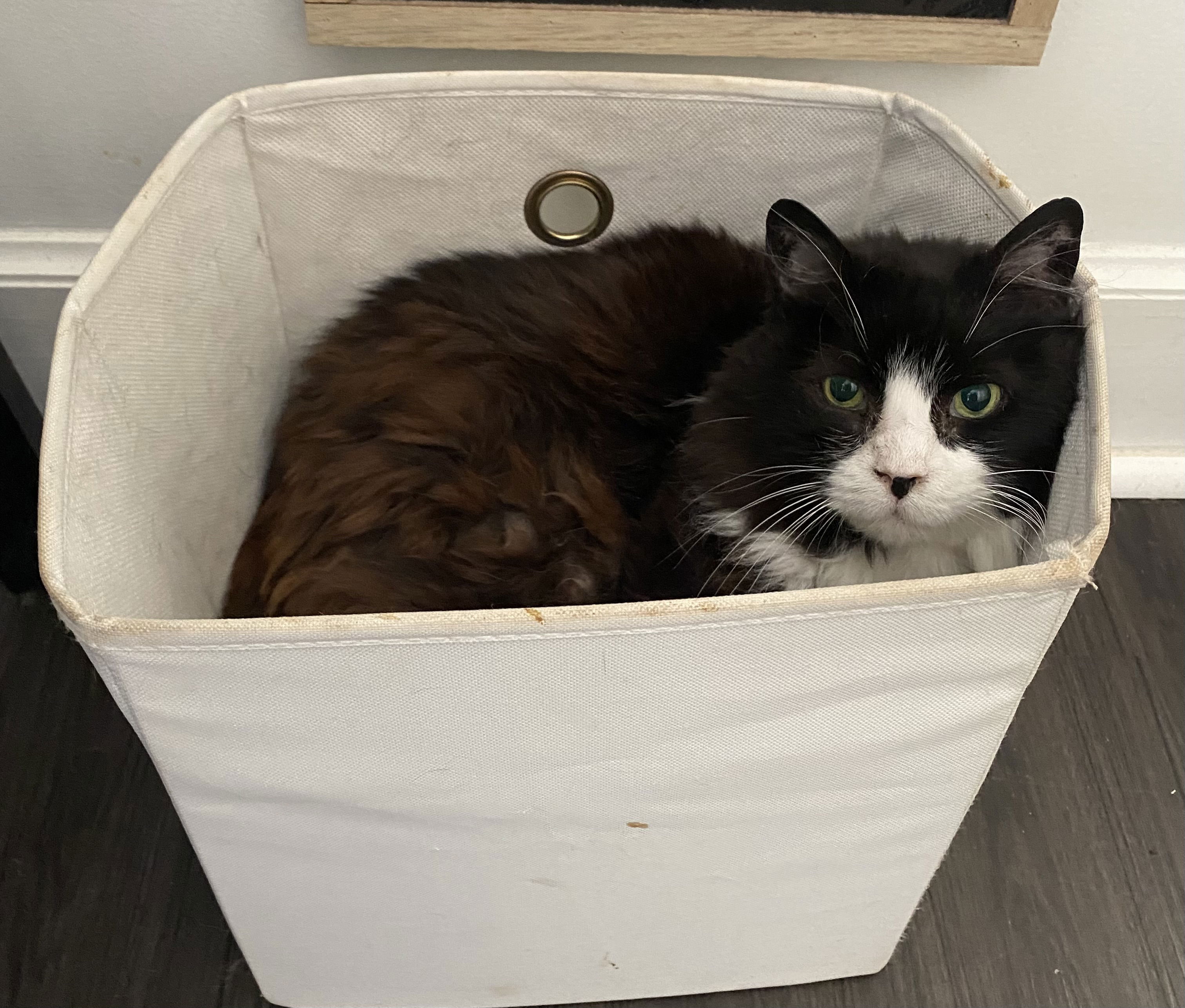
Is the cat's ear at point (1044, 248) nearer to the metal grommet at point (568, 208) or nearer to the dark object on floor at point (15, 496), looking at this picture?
the metal grommet at point (568, 208)

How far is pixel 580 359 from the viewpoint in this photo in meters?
1.07

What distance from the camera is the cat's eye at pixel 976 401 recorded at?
843 mm

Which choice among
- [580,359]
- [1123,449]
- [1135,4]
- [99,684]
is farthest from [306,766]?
[1123,449]

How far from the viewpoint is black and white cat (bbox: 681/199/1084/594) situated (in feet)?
2.71

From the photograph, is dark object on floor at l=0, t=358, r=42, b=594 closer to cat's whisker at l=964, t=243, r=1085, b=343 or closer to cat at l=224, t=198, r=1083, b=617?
cat at l=224, t=198, r=1083, b=617

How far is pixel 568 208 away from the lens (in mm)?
1200

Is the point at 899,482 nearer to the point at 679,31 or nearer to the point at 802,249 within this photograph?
the point at 802,249

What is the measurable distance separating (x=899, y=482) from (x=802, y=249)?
225 millimetres

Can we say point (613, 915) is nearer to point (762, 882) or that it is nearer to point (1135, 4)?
point (762, 882)

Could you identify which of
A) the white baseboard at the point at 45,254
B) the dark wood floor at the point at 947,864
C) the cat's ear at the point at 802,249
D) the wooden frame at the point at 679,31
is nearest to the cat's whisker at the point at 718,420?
the cat's ear at the point at 802,249

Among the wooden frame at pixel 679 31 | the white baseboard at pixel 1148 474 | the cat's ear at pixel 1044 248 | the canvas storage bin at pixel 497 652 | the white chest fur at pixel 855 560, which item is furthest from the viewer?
the white baseboard at pixel 1148 474

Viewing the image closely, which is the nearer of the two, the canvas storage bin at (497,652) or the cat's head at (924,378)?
the canvas storage bin at (497,652)

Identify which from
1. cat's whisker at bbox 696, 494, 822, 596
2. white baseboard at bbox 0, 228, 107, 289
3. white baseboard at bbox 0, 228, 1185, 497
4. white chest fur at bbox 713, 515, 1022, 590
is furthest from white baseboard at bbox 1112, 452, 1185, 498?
white baseboard at bbox 0, 228, 107, 289

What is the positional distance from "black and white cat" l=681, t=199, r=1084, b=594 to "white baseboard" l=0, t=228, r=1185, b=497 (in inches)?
24.3
